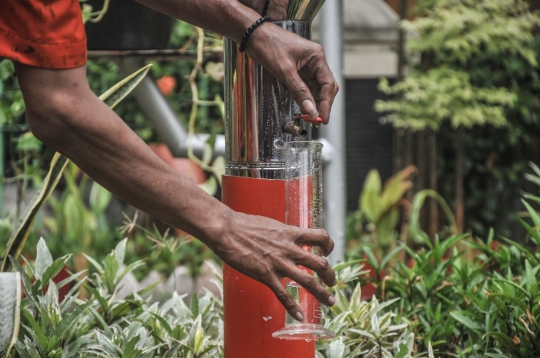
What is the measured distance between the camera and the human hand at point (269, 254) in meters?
1.36

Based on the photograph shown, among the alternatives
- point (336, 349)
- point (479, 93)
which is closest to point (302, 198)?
point (336, 349)

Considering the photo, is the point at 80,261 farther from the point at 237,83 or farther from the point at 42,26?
the point at 42,26

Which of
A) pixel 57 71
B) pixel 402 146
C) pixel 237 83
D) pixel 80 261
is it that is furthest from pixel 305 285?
pixel 402 146

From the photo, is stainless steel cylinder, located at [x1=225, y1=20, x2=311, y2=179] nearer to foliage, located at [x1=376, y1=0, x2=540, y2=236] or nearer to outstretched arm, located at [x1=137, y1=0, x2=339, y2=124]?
outstretched arm, located at [x1=137, y1=0, x2=339, y2=124]

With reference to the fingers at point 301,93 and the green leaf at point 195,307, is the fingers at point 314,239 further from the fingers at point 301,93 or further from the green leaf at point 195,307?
the green leaf at point 195,307

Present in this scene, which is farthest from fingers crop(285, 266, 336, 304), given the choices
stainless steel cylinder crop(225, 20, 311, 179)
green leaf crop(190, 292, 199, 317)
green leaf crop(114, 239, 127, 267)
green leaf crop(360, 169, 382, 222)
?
green leaf crop(360, 169, 382, 222)

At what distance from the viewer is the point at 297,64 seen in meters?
1.53

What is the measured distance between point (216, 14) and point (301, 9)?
0.19 metres

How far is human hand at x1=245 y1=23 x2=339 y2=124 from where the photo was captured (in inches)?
58.4

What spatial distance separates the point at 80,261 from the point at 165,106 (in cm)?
206

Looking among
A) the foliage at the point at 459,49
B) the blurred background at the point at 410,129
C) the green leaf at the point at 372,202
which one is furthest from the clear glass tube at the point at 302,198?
the foliage at the point at 459,49

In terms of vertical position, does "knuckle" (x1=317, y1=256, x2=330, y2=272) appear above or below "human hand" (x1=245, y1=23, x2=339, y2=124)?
below

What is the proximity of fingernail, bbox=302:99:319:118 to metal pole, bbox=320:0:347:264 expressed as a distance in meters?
1.23

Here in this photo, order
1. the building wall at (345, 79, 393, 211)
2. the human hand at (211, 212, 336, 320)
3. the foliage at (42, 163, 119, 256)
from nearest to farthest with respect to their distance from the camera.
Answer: the human hand at (211, 212, 336, 320) → the foliage at (42, 163, 119, 256) → the building wall at (345, 79, 393, 211)
